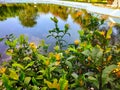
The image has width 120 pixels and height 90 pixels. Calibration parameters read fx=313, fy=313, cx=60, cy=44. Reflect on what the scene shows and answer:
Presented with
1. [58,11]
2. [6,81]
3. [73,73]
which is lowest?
[58,11]

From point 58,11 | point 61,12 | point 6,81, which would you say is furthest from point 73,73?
point 58,11

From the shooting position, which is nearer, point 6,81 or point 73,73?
point 6,81

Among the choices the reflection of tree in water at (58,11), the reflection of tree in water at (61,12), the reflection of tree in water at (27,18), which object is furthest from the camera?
the reflection of tree in water at (58,11)

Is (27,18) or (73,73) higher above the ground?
(73,73)

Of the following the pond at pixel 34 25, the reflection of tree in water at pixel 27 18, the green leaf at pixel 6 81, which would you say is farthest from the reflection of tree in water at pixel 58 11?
the green leaf at pixel 6 81

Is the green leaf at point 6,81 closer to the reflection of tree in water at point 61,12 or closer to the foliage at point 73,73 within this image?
the foliage at point 73,73

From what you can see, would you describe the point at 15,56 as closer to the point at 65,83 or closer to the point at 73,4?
the point at 65,83

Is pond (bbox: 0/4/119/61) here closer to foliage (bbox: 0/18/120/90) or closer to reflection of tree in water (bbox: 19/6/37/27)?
reflection of tree in water (bbox: 19/6/37/27)

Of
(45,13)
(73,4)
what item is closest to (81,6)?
(73,4)

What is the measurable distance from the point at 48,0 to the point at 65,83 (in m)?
36.8

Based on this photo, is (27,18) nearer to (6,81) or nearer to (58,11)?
(58,11)

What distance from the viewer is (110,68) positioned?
7.80 ft

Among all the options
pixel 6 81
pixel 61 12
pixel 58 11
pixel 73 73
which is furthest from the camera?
pixel 58 11

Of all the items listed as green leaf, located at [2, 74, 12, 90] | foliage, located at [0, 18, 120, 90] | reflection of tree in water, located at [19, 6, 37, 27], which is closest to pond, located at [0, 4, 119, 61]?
reflection of tree in water, located at [19, 6, 37, 27]
